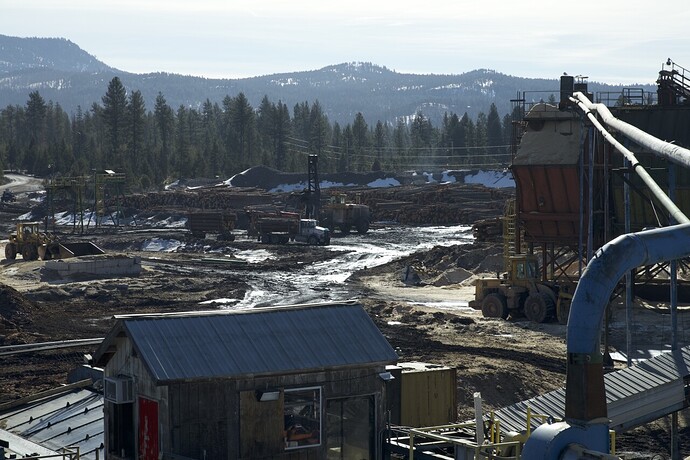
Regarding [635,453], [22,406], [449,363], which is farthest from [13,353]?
[635,453]

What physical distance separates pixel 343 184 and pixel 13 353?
97650mm

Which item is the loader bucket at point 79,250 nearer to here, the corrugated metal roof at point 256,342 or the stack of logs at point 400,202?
the stack of logs at point 400,202

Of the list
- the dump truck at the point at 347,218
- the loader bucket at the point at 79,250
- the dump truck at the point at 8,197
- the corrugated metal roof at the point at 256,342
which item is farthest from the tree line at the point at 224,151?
the corrugated metal roof at the point at 256,342

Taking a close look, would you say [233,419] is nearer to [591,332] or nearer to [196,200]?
[591,332]

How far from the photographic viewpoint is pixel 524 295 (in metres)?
44.5

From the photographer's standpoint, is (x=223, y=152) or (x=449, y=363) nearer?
(x=449, y=363)

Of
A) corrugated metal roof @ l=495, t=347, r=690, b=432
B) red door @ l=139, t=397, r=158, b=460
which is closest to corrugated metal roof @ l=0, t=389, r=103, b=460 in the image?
red door @ l=139, t=397, r=158, b=460

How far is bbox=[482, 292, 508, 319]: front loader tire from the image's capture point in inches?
1767

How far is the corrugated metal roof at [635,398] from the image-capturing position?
23125mm

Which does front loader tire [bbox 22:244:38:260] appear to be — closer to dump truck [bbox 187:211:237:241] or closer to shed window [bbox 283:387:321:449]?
dump truck [bbox 187:211:237:241]

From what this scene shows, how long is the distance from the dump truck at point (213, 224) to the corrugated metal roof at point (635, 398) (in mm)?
59714

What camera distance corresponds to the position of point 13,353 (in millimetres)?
37594

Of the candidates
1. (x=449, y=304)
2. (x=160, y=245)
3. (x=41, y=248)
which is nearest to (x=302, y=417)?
(x=449, y=304)

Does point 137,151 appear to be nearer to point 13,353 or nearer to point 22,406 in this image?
point 13,353
